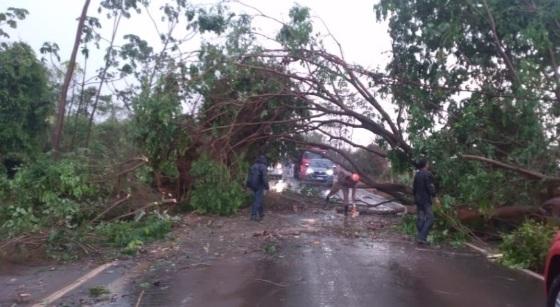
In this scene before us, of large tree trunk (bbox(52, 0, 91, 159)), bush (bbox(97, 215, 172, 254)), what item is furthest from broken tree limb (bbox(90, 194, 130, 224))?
large tree trunk (bbox(52, 0, 91, 159))

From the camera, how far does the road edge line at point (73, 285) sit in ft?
26.5

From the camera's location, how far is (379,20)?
55.8 feet

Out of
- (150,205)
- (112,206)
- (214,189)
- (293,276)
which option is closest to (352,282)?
(293,276)

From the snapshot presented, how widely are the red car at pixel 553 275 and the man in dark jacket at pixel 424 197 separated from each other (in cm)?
683

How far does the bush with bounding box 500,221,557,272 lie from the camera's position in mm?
10500

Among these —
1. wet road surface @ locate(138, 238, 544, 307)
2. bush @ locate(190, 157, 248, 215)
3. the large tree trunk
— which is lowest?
wet road surface @ locate(138, 238, 544, 307)

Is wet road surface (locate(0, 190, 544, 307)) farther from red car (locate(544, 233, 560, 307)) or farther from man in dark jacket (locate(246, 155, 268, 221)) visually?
man in dark jacket (locate(246, 155, 268, 221))

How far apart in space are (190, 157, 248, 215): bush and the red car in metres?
11.4

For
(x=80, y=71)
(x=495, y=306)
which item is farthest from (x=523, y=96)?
(x=80, y=71)

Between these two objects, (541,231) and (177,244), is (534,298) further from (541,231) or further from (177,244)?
(177,244)

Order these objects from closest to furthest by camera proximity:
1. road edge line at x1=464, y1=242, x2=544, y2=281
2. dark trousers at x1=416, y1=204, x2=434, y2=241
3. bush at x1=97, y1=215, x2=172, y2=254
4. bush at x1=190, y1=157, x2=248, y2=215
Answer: road edge line at x1=464, y1=242, x2=544, y2=281, bush at x1=97, y1=215, x2=172, y2=254, dark trousers at x1=416, y1=204, x2=434, y2=241, bush at x1=190, y1=157, x2=248, y2=215

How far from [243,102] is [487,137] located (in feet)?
20.4

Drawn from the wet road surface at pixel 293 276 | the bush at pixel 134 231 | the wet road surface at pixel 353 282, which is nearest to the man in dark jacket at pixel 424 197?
the wet road surface at pixel 293 276

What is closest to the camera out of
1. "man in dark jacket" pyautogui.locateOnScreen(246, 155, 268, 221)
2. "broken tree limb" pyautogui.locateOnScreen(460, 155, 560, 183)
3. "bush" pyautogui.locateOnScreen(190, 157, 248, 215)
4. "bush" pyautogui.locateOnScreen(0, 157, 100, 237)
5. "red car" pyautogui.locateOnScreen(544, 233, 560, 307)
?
"red car" pyautogui.locateOnScreen(544, 233, 560, 307)
